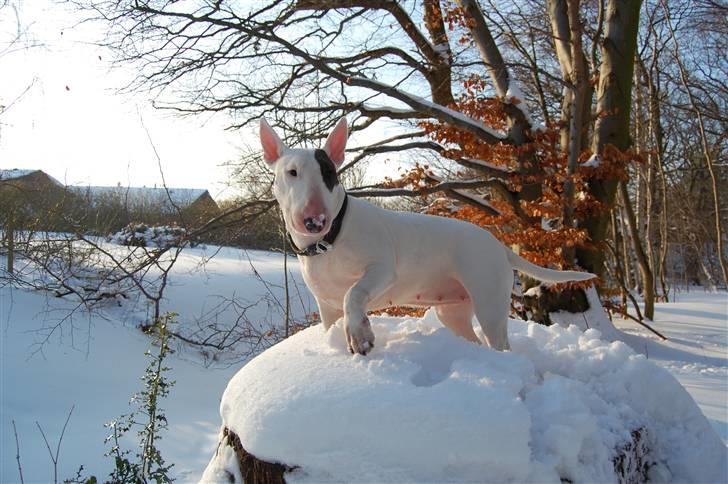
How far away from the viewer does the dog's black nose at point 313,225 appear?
185cm

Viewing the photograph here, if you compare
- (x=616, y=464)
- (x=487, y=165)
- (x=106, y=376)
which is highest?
(x=487, y=165)

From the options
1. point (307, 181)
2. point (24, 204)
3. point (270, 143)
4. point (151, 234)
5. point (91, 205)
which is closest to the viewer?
point (307, 181)

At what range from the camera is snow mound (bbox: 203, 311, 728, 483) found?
1610 mm

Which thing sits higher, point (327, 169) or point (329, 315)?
point (327, 169)

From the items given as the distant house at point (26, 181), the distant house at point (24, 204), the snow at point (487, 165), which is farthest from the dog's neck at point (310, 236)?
the distant house at point (26, 181)

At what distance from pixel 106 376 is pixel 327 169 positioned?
705cm

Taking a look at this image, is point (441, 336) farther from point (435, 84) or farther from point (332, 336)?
point (435, 84)

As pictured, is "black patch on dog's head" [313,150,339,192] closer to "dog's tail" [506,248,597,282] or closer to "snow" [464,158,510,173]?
"dog's tail" [506,248,597,282]

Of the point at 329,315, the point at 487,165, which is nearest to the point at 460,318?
the point at 329,315

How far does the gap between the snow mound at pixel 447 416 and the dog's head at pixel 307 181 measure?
0.61 m

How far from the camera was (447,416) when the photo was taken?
165cm

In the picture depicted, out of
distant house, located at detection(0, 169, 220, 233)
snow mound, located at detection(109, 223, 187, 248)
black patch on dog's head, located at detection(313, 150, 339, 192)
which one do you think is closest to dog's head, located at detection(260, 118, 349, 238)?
black patch on dog's head, located at detection(313, 150, 339, 192)

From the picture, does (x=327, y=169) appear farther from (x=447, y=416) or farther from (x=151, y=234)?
(x=151, y=234)

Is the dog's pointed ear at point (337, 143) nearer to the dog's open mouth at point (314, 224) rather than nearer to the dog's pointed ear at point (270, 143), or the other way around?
the dog's pointed ear at point (270, 143)
